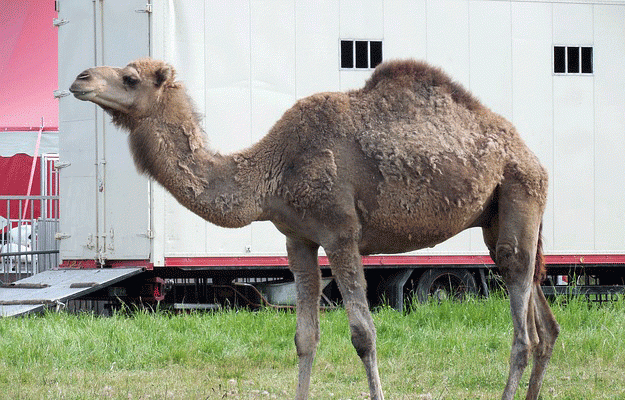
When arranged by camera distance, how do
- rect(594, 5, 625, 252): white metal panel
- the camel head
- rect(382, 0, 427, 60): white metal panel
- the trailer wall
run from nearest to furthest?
the camel head, the trailer wall, rect(382, 0, 427, 60): white metal panel, rect(594, 5, 625, 252): white metal panel

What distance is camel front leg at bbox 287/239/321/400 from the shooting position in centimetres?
653

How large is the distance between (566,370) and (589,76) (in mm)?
6427

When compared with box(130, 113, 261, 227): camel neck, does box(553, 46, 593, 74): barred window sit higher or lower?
higher

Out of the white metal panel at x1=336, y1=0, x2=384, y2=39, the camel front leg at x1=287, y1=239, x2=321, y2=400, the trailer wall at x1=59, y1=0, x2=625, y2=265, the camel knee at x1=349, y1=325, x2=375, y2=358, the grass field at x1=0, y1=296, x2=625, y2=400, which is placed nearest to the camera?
the camel knee at x1=349, y1=325, x2=375, y2=358

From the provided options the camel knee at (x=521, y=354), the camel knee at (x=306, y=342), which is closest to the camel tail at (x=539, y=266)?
the camel knee at (x=521, y=354)

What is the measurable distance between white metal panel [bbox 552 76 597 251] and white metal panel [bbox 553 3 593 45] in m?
0.56

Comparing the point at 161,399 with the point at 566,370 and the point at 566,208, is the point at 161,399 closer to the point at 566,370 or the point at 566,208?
the point at 566,370

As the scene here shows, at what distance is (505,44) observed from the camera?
13078mm

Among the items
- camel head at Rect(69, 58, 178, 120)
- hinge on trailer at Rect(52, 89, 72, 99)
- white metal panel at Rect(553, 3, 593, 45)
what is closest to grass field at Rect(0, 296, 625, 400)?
camel head at Rect(69, 58, 178, 120)

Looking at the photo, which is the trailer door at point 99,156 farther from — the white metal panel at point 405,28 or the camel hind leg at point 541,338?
the camel hind leg at point 541,338

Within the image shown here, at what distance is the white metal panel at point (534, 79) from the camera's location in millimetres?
13102

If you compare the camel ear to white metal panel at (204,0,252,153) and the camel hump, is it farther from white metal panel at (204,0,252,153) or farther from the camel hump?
white metal panel at (204,0,252,153)

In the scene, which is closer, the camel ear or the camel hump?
the camel ear

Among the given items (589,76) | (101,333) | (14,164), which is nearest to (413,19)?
(589,76)
